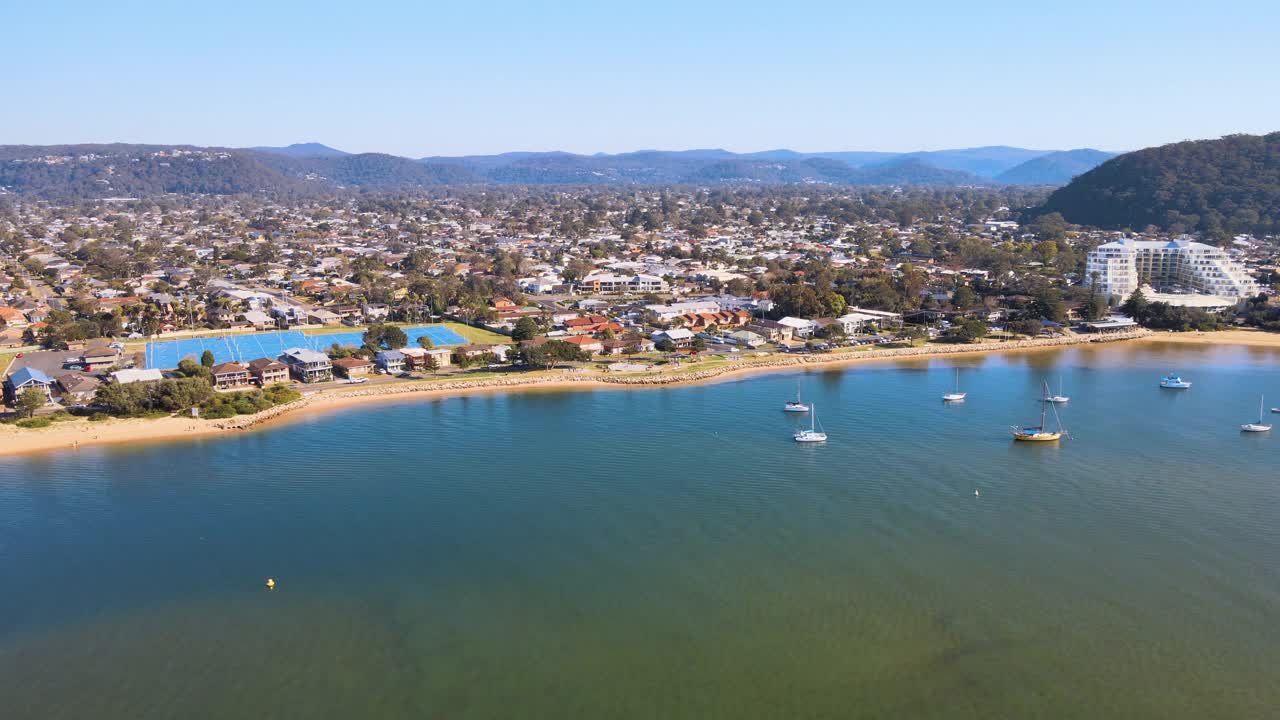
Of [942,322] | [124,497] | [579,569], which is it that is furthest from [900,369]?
[124,497]

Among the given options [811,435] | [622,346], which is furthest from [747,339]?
[811,435]

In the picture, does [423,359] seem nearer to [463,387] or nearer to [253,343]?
[463,387]

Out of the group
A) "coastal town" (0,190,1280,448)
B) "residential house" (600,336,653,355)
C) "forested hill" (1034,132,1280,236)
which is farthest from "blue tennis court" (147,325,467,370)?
"forested hill" (1034,132,1280,236)

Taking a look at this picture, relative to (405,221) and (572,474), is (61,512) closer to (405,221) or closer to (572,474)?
(572,474)

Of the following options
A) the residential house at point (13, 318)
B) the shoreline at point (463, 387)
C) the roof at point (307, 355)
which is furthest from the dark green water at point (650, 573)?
the residential house at point (13, 318)

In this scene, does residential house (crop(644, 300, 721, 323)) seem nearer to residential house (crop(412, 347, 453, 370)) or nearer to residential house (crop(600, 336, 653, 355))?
residential house (crop(600, 336, 653, 355))

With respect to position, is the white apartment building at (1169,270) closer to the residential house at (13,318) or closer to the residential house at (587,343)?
the residential house at (587,343)
